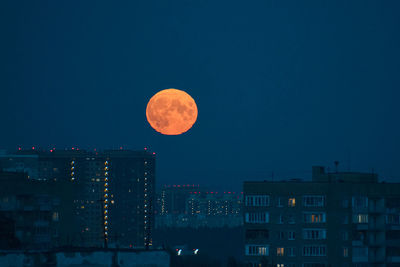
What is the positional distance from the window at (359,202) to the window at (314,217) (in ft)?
8.31

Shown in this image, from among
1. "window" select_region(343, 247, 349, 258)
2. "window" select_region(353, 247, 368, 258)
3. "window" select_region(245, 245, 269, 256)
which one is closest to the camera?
"window" select_region(245, 245, 269, 256)

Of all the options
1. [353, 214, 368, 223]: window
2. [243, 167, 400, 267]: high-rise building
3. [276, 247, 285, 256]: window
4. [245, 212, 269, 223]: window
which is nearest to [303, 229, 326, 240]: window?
[243, 167, 400, 267]: high-rise building

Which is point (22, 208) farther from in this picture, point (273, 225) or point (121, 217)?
point (121, 217)

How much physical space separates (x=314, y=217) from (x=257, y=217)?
433 centimetres

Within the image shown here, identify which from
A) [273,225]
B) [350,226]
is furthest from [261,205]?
[350,226]

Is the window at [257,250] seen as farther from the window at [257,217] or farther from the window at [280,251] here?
the window at [257,217]

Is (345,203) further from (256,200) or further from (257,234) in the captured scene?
(257,234)

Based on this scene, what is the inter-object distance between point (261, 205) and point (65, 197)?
20.8m

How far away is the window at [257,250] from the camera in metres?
70.0

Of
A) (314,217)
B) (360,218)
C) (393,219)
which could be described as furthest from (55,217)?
(393,219)

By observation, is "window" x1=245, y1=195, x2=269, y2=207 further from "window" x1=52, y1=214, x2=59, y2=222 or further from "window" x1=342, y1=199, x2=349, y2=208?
"window" x1=52, y1=214, x2=59, y2=222

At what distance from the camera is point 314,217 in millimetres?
71188

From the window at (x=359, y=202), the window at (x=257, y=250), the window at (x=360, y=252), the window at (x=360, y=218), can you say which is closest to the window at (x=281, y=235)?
the window at (x=257, y=250)

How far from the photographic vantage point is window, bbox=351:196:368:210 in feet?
235
